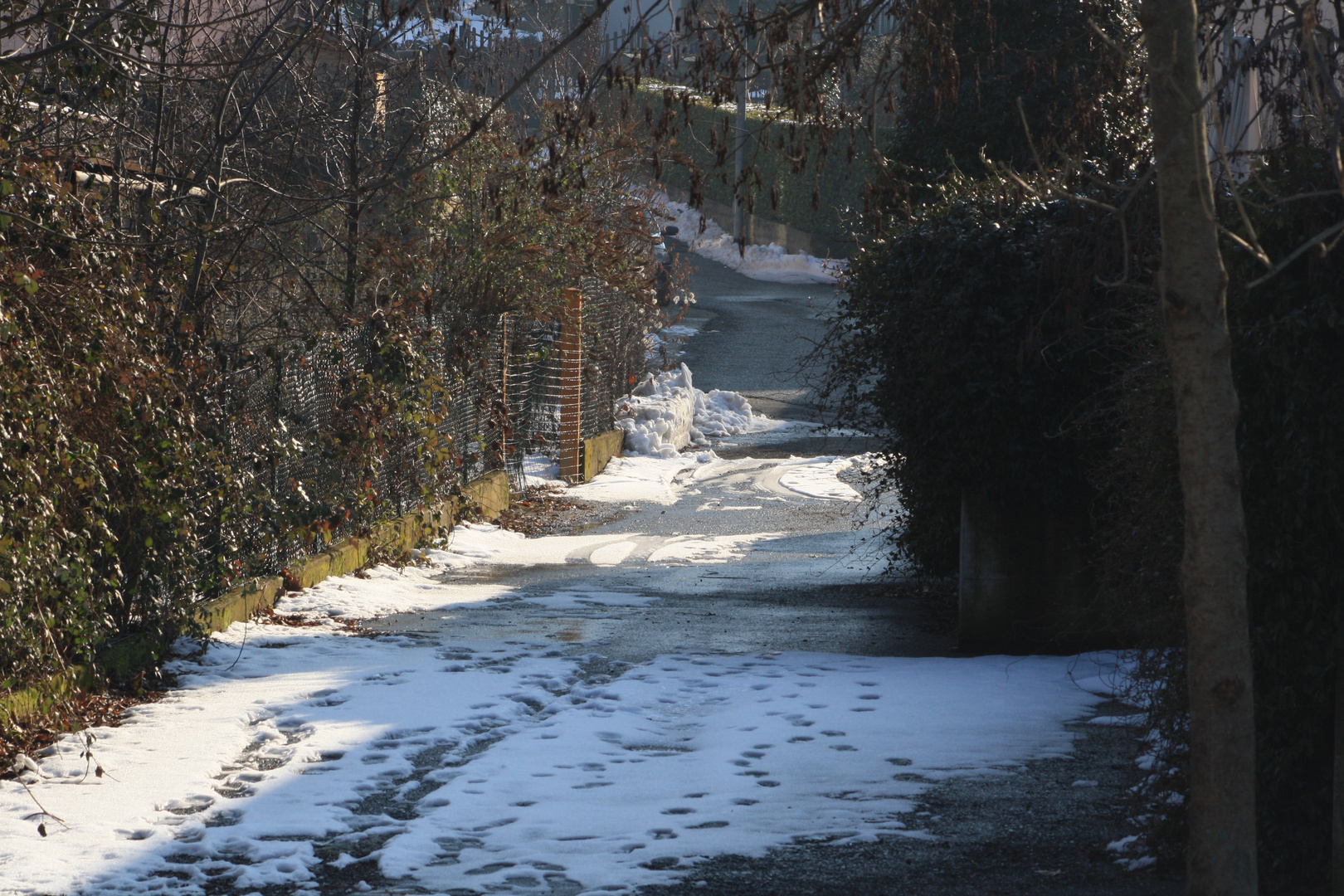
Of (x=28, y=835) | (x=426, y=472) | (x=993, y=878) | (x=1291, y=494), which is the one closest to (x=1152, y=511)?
(x=1291, y=494)

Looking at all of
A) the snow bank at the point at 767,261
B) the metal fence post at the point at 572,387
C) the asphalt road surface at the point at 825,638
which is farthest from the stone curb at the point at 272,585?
the snow bank at the point at 767,261

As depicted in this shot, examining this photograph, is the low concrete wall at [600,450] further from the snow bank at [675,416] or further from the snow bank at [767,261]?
the snow bank at [767,261]

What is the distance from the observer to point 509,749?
5715 mm

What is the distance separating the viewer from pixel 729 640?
8250mm

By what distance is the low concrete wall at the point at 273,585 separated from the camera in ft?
18.4

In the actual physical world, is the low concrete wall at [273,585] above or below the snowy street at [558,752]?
above

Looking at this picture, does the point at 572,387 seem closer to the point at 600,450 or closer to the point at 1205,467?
the point at 600,450

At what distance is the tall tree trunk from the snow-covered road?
1703mm

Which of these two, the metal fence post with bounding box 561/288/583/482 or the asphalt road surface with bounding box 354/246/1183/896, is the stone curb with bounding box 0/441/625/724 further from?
the metal fence post with bounding box 561/288/583/482

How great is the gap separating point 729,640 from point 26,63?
5098 mm

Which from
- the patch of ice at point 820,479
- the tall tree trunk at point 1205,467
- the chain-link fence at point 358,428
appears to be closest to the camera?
the tall tree trunk at point 1205,467

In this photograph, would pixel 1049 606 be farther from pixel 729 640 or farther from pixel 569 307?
pixel 569 307

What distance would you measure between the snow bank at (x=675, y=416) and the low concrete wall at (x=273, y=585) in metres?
5.59

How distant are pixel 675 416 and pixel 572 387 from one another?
443cm
